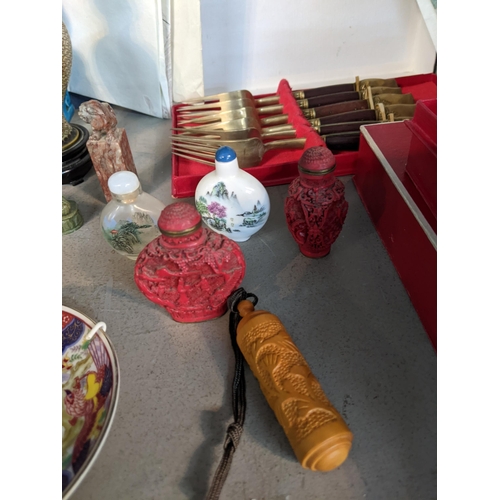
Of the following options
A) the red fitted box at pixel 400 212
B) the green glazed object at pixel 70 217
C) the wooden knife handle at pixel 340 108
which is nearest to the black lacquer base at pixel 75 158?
the green glazed object at pixel 70 217

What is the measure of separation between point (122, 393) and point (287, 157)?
69cm

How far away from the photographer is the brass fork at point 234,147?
1.00 m

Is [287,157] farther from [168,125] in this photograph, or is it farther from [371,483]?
[371,483]

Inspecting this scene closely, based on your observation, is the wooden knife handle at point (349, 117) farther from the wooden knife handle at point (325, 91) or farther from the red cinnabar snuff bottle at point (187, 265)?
the red cinnabar snuff bottle at point (187, 265)

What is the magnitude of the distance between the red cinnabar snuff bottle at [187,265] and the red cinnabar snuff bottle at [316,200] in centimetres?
16

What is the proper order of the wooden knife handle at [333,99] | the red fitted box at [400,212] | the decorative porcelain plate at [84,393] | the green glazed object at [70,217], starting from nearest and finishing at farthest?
1. the decorative porcelain plate at [84,393]
2. the red fitted box at [400,212]
3. the green glazed object at [70,217]
4. the wooden knife handle at [333,99]

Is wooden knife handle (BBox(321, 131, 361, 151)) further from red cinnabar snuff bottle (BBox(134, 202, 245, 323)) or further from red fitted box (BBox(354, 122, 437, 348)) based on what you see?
red cinnabar snuff bottle (BBox(134, 202, 245, 323))

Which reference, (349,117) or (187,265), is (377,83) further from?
(187,265)

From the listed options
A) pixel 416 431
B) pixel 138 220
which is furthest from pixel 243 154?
pixel 416 431

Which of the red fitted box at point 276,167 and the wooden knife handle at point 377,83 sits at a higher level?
the wooden knife handle at point 377,83

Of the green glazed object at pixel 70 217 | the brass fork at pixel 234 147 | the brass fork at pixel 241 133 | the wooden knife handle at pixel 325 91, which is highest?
the wooden knife handle at pixel 325 91

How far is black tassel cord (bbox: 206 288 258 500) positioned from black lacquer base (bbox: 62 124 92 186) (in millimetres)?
660

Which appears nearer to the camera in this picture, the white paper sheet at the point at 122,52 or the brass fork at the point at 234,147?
the brass fork at the point at 234,147

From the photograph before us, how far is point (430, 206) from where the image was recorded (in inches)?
27.5
